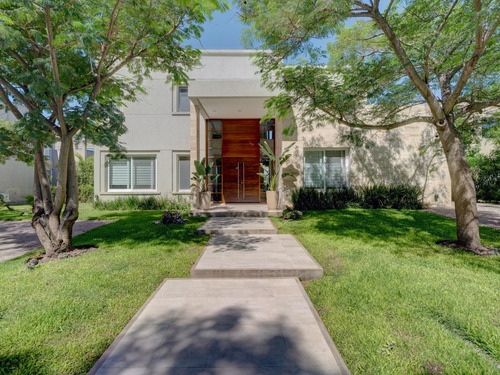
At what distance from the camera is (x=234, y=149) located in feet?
40.7

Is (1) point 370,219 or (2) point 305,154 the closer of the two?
(1) point 370,219

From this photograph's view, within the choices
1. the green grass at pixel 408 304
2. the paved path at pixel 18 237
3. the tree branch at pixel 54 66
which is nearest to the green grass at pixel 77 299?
the paved path at pixel 18 237

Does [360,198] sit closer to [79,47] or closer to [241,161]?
[241,161]

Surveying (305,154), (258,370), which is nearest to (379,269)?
(258,370)

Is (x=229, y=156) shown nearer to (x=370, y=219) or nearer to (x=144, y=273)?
(x=370, y=219)

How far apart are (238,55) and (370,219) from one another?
12113mm

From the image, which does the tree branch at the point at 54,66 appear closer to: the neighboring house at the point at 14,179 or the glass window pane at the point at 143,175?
the glass window pane at the point at 143,175

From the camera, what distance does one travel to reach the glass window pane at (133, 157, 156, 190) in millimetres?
13117

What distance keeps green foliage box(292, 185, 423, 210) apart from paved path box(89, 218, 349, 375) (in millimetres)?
6798

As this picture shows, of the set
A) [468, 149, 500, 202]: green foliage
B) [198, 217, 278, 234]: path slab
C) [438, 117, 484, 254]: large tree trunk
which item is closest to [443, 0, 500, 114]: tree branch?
[438, 117, 484, 254]: large tree trunk

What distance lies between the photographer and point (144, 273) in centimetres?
397

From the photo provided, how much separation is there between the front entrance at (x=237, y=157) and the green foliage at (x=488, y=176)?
A: 14451mm

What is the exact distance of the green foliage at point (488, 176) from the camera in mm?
14688

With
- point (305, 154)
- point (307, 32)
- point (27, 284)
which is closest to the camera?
point (27, 284)
